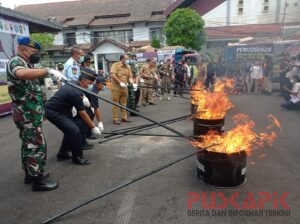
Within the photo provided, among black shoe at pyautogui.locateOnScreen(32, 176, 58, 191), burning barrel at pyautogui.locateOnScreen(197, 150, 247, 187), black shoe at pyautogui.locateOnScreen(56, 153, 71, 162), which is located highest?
burning barrel at pyautogui.locateOnScreen(197, 150, 247, 187)

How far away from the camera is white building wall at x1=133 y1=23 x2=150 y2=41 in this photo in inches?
1319

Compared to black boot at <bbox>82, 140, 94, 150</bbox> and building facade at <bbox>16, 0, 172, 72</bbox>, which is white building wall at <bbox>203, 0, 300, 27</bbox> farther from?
black boot at <bbox>82, 140, 94, 150</bbox>

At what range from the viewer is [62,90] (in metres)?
4.30

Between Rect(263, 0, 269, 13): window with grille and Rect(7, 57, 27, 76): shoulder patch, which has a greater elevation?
Rect(263, 0, 269, 13): window with grille

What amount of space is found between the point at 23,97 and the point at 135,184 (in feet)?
6.63

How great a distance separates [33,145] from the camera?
3521 mm

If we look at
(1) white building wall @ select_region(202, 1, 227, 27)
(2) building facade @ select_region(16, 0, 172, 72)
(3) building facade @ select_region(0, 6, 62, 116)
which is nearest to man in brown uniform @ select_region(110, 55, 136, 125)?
(3) building facade @ select_region(0, 6, 62, 116)

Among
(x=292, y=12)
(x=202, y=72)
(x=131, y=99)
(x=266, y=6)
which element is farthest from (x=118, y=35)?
(x=131, y=99)

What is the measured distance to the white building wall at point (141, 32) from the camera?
33.5 meters

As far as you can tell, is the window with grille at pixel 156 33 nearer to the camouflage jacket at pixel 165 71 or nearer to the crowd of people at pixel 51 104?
the camouflage jacket at pixel 165 71

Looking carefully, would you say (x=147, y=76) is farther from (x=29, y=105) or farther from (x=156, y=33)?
(x=156, y=33)

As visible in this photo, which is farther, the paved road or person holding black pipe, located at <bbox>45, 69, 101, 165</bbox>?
person holding black pipe, located at <bbox>45, 69, 101, 165</bbox>

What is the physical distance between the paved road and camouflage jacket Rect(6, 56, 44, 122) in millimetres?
1160

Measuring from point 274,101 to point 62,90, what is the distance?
9700mm
